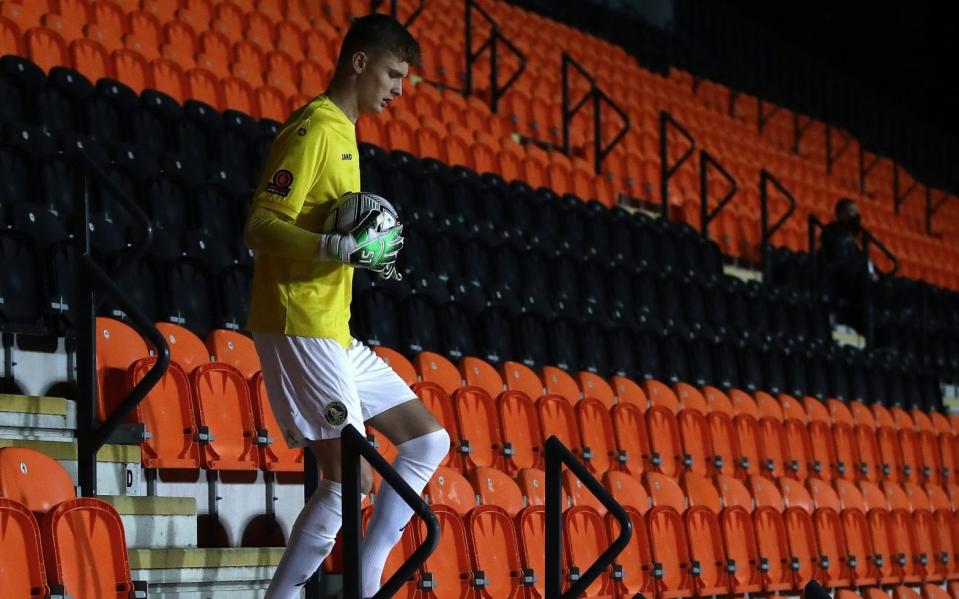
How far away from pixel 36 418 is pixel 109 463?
0.80ft

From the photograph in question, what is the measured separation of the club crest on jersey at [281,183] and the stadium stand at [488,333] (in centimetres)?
89

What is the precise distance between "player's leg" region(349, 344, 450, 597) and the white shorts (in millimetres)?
91

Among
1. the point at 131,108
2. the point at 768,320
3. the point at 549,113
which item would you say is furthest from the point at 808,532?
the point at 549,113

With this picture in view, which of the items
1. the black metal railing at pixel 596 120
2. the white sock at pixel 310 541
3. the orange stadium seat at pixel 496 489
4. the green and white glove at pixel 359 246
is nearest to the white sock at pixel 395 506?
the white sock at pixel 310 541

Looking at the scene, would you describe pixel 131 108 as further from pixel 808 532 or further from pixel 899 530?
pixel 899 530

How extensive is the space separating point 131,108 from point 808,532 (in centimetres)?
380

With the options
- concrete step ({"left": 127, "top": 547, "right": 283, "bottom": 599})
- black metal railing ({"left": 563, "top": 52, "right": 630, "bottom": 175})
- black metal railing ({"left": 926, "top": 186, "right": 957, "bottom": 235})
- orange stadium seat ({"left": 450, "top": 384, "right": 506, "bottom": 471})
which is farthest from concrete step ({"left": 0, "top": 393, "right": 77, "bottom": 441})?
black metal railing ({"left": 926, "top": 186, "right": 957, "bottom": 235})

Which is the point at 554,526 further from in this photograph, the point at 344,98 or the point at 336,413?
the point at 344,98

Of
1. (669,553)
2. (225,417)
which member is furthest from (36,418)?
(669,553)

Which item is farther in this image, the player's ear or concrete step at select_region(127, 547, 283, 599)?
concrete step at select_region(127, 547, 283, 599)

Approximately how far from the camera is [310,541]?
3.03 metres

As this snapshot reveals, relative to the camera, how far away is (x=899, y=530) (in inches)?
284

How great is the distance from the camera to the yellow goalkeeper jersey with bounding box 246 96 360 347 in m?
3.03

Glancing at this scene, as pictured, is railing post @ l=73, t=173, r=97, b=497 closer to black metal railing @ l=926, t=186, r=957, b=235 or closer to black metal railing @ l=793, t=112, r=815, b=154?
black metal railing @ l=793, t=112, r=815, b=154
